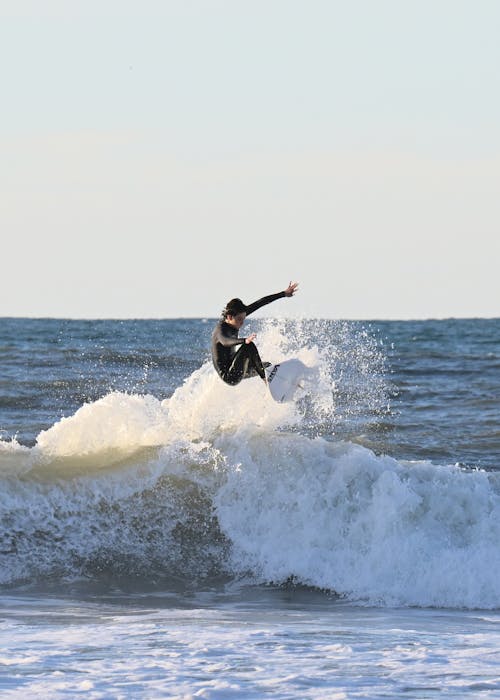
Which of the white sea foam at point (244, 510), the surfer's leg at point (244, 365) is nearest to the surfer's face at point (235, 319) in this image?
the surfer's leg at point (244, 365)

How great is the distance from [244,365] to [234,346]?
0.25 meters

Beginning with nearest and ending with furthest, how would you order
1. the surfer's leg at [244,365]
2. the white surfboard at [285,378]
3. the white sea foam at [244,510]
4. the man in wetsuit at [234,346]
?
the white sea foam at [244,510]
the man in wetsuit at [234,346]
the surfer's leg at [244,365]
the white surfboard at [285,378]

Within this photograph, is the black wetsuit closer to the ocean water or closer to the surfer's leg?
the surfer's leg

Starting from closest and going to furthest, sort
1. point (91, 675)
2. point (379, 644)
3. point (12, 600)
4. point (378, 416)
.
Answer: point (91, 675), point (379, 644), point (12, 600), point (378, 416)

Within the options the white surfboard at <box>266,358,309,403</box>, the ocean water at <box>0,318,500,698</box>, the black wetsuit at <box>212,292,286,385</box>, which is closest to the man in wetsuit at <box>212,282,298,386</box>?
the black wetsuit at <box>212,292,286,385</box>

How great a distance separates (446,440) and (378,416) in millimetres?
2624

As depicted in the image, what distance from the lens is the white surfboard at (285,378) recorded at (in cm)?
1404

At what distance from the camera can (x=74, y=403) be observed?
23141mm

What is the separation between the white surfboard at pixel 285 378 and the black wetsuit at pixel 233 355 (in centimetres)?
30

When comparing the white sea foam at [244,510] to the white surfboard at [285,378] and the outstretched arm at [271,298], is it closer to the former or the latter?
the white surfboard at [285,378]

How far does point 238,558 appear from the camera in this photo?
13430mm

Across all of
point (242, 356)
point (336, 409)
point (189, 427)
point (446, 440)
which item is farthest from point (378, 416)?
point (242, 356)

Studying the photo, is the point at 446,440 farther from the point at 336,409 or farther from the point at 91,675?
the point at 91,675

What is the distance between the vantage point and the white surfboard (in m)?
14.0
